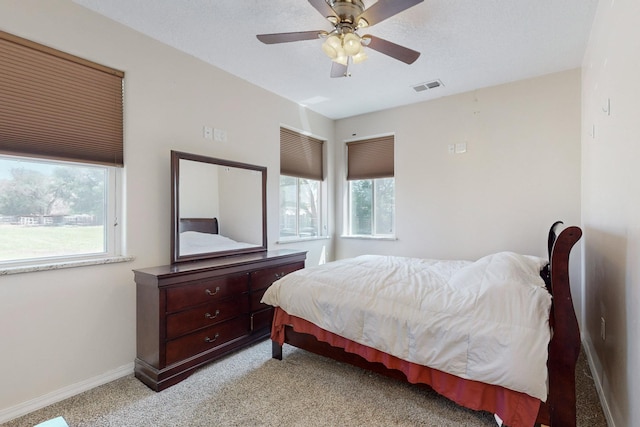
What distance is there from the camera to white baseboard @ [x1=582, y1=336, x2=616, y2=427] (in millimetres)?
1804

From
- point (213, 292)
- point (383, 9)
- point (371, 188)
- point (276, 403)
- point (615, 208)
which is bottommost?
point (276, 403)

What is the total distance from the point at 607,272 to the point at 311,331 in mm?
2091

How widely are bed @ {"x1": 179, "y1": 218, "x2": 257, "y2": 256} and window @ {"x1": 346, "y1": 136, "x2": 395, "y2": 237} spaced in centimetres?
225

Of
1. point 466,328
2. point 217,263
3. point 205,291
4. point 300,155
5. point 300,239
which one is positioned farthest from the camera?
point 300,155

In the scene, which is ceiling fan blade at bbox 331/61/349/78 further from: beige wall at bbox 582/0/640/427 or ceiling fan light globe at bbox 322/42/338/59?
beige wall at bbox 582/0/640/427

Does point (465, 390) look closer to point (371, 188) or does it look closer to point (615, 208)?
point (615, 208)

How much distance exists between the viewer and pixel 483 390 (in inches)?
65.8

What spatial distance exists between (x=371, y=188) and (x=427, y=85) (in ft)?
5.50

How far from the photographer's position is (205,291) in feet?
8.32

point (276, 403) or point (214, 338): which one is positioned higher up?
point (214, 338)

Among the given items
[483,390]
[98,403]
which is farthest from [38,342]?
[483,390]

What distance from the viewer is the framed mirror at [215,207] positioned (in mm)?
2768

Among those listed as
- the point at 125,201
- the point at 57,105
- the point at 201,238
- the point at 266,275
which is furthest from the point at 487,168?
the point at 57,105

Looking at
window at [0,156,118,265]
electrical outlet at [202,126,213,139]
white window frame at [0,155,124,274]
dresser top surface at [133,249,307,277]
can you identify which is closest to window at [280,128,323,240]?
dresser top surface at [133,249,307,277]
